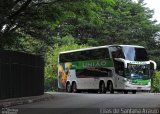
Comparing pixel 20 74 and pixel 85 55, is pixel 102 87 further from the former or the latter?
pixel 20 74

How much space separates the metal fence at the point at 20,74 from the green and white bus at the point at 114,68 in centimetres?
940

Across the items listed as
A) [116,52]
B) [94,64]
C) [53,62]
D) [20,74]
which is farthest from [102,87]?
[53,62]

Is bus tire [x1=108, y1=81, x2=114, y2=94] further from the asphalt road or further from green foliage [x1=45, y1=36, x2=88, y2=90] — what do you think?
green foliage [x1=45, y1=36, x2=88, y2=90]

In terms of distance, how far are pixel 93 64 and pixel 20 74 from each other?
15.3 m

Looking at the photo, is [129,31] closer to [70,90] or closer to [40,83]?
[70,90]

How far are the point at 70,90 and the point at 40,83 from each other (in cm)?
1506

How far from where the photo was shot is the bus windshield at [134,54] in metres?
39.3

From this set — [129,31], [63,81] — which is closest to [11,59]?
[63,81]

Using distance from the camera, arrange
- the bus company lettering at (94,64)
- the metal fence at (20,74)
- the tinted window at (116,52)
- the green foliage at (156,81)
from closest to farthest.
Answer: the metal fence at (20,74), the tinted window at (116,52), the bus company lettering at (94,64), the green foliage at (156,81)

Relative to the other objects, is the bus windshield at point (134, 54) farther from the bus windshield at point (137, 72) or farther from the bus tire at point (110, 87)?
the bus tire at point (110, 87)

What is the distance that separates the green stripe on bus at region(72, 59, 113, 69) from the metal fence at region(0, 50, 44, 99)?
376 inches

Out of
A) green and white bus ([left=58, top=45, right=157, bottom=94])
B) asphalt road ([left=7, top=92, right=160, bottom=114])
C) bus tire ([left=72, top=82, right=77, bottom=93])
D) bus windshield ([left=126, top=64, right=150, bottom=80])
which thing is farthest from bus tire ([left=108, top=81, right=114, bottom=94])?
asphalt road ([left=7, top=92, right=160, bottom=114])

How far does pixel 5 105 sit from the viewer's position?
22047mm

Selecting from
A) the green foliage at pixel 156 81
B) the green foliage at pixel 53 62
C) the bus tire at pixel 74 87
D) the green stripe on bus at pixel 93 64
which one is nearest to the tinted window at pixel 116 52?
the green stripe on bus at pixel 93 64
